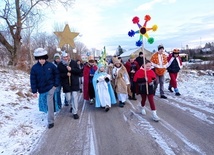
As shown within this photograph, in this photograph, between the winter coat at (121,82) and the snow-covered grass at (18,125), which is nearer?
the snow-covered grass at (18,125)

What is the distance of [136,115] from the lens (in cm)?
693

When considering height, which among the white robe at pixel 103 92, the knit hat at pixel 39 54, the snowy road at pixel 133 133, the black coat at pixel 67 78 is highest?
the knit hat at pixel 39 54

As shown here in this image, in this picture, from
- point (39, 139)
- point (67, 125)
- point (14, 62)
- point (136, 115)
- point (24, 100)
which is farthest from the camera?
point (14, 62)

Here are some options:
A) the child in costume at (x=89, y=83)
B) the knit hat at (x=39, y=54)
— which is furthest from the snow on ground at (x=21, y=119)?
the child in costume at (x=89, y=83)

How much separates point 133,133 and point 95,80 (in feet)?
11.3

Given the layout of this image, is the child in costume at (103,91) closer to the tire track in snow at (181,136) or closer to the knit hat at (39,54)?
the tire track in snow at (181,136)

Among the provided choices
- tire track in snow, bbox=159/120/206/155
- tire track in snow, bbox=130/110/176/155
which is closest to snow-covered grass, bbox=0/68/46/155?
tire track in snow, bbox=130/110/176/155

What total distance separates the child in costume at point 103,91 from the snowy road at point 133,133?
36cm

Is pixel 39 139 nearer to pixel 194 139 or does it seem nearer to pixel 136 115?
pixel 136 115

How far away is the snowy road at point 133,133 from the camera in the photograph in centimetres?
445

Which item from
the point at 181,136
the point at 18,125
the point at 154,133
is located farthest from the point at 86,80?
the point at 181,136

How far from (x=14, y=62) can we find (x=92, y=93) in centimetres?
1629

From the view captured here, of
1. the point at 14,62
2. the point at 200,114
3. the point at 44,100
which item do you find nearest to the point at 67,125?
the point at 44,100

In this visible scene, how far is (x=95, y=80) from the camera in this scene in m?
8.37
